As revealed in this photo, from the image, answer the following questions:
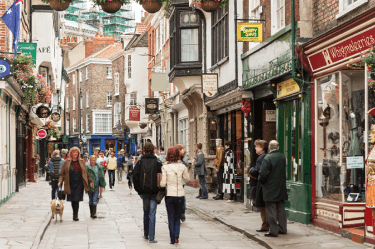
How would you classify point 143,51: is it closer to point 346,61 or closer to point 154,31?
point 154,31

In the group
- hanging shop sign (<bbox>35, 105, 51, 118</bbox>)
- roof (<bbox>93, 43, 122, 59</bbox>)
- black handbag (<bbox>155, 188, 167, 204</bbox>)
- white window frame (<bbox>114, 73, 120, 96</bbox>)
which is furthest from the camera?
roof (<bbox>93, 43, 122, 59</bbox>)

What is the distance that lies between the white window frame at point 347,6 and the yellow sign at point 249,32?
411 cm

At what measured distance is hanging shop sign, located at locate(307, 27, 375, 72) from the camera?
405 inches

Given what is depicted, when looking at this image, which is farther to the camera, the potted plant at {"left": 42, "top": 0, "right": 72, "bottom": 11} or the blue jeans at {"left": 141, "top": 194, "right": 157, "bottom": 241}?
the blue jeans at {"left": 141, "top": 194, "right": 157, "bottom": 241}

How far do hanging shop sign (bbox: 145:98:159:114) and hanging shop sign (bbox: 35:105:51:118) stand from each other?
10618mm

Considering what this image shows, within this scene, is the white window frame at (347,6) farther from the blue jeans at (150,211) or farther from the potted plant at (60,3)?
the potted plant at (60,3)

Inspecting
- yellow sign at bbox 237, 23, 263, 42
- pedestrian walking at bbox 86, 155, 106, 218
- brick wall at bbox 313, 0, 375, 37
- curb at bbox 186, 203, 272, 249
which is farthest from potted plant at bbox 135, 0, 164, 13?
pedestrian walking at bbox 86, 155, 106, 218

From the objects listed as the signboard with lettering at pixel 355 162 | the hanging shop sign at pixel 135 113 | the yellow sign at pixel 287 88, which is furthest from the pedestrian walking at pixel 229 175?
the hanging shop sign at pixel 135 113

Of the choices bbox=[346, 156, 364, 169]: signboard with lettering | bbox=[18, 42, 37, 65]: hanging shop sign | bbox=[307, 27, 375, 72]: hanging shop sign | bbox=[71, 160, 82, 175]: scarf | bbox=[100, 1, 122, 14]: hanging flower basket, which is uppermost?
bbox=[18, 42, 37, 65]: hanging shop sign

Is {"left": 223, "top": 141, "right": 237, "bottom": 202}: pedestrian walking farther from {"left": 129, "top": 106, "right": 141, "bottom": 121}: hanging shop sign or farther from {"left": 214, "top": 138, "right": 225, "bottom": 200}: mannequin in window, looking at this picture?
{"left": 129, "top": 106, "right": 141, "bottom": 121}: hanging shop sign

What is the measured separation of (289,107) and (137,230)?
4756 millimetres

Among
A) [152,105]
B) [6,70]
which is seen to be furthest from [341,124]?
[152,105]

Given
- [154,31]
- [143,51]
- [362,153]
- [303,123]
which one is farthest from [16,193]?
[143,51]

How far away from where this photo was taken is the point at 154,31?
43.1 metres
